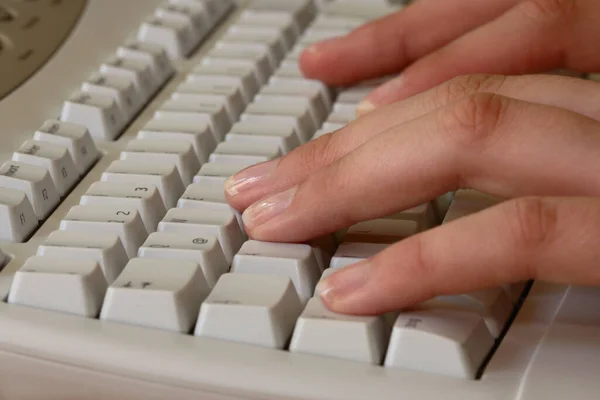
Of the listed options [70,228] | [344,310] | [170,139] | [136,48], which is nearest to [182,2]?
[136,48]

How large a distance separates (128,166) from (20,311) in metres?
0.14

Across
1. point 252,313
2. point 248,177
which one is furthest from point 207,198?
point 252,313

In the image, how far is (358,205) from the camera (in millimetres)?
518

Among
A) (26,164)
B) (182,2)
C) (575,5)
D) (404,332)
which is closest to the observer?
(404,332)

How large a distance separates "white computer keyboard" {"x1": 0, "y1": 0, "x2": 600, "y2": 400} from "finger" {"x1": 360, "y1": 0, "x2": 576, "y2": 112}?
52 millimetres

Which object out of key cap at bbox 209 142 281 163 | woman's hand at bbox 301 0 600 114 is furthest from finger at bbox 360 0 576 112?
key cap at bbox 209 142 281 163

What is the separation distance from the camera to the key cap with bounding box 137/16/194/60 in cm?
75

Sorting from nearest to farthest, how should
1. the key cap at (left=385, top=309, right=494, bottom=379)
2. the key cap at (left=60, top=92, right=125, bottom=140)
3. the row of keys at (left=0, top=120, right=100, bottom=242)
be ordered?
the key cap at (left=385, top=309, right=494, bottom=379), the row of keys at (left=0, top=120, right=100, bottom=242), the key cap at (left=60, top=92, right=125, bottom=140)

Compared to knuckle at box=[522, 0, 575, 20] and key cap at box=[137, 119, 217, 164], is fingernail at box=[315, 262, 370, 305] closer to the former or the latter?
key cap at box=[137, 119, 217, 164]

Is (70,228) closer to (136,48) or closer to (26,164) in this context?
(26,164)

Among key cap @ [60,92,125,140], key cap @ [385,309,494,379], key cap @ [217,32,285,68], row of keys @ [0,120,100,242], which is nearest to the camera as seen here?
key cap @ [385,309,494,379]

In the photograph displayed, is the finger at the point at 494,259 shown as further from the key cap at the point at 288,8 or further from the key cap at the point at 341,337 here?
the key cap at the point at 288,8

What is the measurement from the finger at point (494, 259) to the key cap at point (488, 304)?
Result: 0.04 ft

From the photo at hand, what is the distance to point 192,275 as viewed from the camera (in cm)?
47
